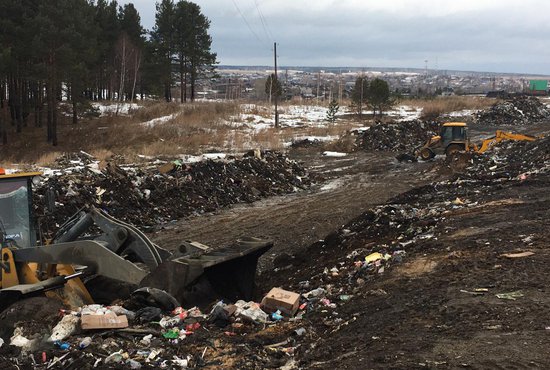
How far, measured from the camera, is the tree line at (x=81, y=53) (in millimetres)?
28406

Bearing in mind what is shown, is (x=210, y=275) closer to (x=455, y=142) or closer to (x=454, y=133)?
(x=455, y=142)

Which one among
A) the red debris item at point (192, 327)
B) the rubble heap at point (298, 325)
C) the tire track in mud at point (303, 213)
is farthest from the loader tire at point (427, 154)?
the red debris item at point (192, 327)

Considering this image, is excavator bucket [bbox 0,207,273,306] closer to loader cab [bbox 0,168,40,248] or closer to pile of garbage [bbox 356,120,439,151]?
loader cab [bbox 0,168,40,248]

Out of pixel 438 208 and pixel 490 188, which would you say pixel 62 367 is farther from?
pixel 490 188

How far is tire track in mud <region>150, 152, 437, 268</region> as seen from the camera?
12.0m

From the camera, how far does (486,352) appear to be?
3906 mm

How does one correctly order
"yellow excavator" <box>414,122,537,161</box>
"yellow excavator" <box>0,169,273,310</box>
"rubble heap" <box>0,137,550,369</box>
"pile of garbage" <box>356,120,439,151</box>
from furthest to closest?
1. "pile of garbage" <box>356,120,439,151</box>
2. "yellow excavator" <box>414,122,537,161</box>
3. "yellow excavator" <box>0,169,273,310</box>
4. "rubble heap" <box>0,137,550,369</box>

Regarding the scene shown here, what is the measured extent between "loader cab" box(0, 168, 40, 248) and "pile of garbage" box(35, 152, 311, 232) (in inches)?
231

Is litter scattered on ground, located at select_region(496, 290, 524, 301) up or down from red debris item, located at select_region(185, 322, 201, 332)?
up

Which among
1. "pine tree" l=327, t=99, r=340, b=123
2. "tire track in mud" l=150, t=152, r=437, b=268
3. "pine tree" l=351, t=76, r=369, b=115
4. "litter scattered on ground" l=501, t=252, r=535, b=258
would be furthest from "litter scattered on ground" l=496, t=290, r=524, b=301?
"pine tree" l=351, t=76, r=369, b=115

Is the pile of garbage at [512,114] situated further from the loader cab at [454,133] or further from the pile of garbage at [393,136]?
the loader cab at [454,133]

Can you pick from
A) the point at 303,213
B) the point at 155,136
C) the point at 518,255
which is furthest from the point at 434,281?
the point at 155,136

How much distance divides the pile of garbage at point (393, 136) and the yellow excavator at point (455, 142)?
561 cm

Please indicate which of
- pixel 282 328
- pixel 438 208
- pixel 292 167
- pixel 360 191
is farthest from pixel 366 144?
pixel 282 328
